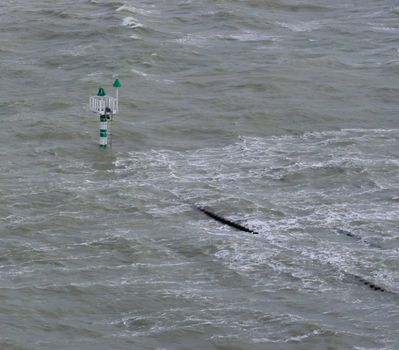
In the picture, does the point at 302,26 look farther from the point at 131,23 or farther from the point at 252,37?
the point at 131,23

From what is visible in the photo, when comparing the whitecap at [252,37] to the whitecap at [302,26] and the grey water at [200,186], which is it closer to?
the grey water at [200,186]

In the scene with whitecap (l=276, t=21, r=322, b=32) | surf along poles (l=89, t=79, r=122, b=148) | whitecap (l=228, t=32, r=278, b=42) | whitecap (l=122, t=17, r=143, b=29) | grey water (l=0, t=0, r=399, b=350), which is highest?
whitecap (l=122, t=17, r=143, b=29)

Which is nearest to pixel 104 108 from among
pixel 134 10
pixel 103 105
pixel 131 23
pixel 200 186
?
pixel 103 105

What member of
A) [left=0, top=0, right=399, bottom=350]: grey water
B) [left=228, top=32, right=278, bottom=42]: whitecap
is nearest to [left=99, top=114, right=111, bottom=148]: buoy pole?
[left=0, top=0, right=399, bottom=350]: grey water

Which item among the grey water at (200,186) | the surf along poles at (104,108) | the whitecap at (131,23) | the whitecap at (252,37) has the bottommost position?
the grey water at (200,186)

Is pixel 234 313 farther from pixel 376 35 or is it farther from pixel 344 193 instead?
pixel 376 35

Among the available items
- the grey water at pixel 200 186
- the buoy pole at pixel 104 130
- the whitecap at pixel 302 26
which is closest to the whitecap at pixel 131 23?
the grey water at pixel 200 186

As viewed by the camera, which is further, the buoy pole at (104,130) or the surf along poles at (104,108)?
the buoy pole at (104,130)

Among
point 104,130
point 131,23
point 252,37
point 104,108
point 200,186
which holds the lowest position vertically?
point 200,186

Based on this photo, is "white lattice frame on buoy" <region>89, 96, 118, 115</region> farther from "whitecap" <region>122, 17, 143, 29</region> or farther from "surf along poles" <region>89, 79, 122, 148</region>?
"whitecap" <region>122, 17, 143, 29</region>
